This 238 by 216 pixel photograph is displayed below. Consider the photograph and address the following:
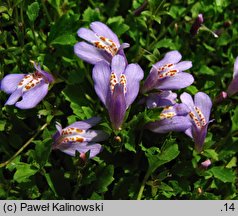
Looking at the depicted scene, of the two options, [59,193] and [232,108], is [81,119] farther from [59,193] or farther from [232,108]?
[232,108]

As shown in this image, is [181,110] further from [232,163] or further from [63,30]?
[63,30]

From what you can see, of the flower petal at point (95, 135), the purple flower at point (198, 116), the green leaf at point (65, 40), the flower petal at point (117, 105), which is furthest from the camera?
the green leaf at point (65, 40)

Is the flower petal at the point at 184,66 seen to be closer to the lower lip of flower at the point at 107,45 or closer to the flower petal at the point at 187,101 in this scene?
the flower petal at the point at 187,101

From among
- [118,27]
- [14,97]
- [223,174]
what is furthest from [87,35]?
[223,174]

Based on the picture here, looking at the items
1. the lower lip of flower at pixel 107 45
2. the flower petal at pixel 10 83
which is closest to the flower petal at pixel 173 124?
the lower lip of flower at pixel 107 45

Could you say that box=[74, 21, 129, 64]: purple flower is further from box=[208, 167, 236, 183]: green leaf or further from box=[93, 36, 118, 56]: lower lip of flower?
box=[208, 167, 236, 183]: green leaf

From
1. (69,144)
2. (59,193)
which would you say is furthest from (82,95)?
(59,193)
